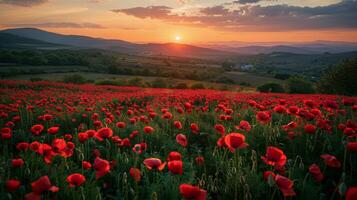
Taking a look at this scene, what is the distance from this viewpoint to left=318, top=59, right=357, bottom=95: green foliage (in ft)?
105

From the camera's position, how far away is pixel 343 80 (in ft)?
107

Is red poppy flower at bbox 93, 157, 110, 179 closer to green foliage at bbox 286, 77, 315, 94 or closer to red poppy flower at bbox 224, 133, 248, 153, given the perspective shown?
red poppy flower at bbox 224, 133, 248, 153

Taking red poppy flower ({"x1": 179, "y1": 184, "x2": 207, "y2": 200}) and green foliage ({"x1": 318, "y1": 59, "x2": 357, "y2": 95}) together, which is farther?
green foliage ({"x1": 318, "y1": 59, "x2": 357, "y2": 95})

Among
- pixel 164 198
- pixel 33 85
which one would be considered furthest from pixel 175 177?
pixel 33 85

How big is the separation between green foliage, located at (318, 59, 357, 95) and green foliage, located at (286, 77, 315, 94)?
2.78 meters

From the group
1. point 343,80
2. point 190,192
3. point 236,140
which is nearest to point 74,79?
point 343,80

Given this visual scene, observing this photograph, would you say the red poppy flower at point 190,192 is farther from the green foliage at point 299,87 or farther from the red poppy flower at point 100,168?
Answer: the green foliage at point 299,87

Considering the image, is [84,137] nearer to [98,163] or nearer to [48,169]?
[48,169]

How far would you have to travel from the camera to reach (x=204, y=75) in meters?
64.8

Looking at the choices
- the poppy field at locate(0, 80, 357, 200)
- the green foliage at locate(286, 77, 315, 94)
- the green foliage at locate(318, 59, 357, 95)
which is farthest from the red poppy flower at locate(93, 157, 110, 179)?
the green foliage at locate(318, 59, 357, 95)

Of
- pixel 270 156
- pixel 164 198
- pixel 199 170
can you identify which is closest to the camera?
pixel 270 156

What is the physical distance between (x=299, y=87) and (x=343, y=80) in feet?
18.4

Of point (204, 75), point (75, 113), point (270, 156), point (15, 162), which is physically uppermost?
point (270, 156)

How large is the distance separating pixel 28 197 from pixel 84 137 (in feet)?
4.47
